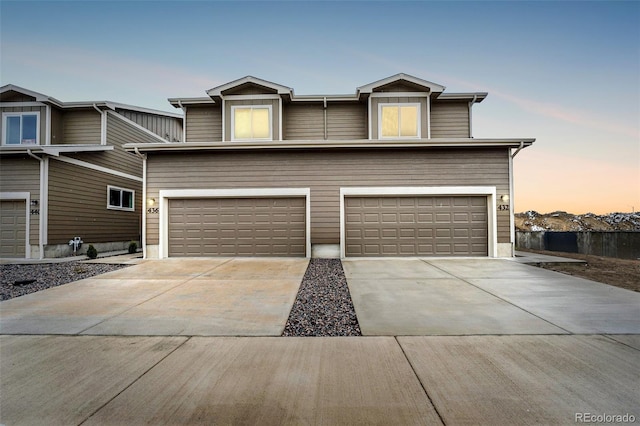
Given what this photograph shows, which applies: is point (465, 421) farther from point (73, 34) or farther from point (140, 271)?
point (73, 34)

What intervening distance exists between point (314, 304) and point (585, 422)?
3.28 m

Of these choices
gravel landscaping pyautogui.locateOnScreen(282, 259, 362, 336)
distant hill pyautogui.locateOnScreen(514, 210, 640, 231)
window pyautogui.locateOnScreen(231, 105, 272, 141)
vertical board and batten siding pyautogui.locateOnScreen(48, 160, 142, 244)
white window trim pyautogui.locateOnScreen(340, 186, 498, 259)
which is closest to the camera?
gravel landscaping pyautogui.locateOnScreen(282, 259, 362, 336)

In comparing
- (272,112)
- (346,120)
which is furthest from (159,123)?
(346,120)

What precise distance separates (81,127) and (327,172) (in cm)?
1165

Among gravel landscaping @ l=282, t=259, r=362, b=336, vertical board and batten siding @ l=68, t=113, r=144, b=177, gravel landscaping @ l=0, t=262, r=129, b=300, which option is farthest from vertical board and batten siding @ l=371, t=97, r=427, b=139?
vertical board and batten siding @ l=68, t=113, r=144, b=177

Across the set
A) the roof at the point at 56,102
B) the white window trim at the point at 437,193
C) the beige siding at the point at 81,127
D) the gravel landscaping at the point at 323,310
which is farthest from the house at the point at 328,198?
the beige siding at the point at 81,127

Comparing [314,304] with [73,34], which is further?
[73,34]

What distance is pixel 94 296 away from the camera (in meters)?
5.10

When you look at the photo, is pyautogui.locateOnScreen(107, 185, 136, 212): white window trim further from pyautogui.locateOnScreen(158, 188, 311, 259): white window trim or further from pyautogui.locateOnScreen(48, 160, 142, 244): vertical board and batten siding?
pyautogui.locateOnScreen(158, 188, 311, 259): white window trim

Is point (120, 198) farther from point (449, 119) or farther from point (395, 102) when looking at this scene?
point (449, 119)

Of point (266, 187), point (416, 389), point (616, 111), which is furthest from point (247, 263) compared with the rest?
point (616, 111)

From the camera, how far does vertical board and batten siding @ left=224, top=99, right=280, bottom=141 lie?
11.5 m

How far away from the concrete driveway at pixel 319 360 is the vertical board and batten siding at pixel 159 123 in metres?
12.6

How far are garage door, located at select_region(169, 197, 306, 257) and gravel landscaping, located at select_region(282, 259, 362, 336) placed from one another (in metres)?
3.11
